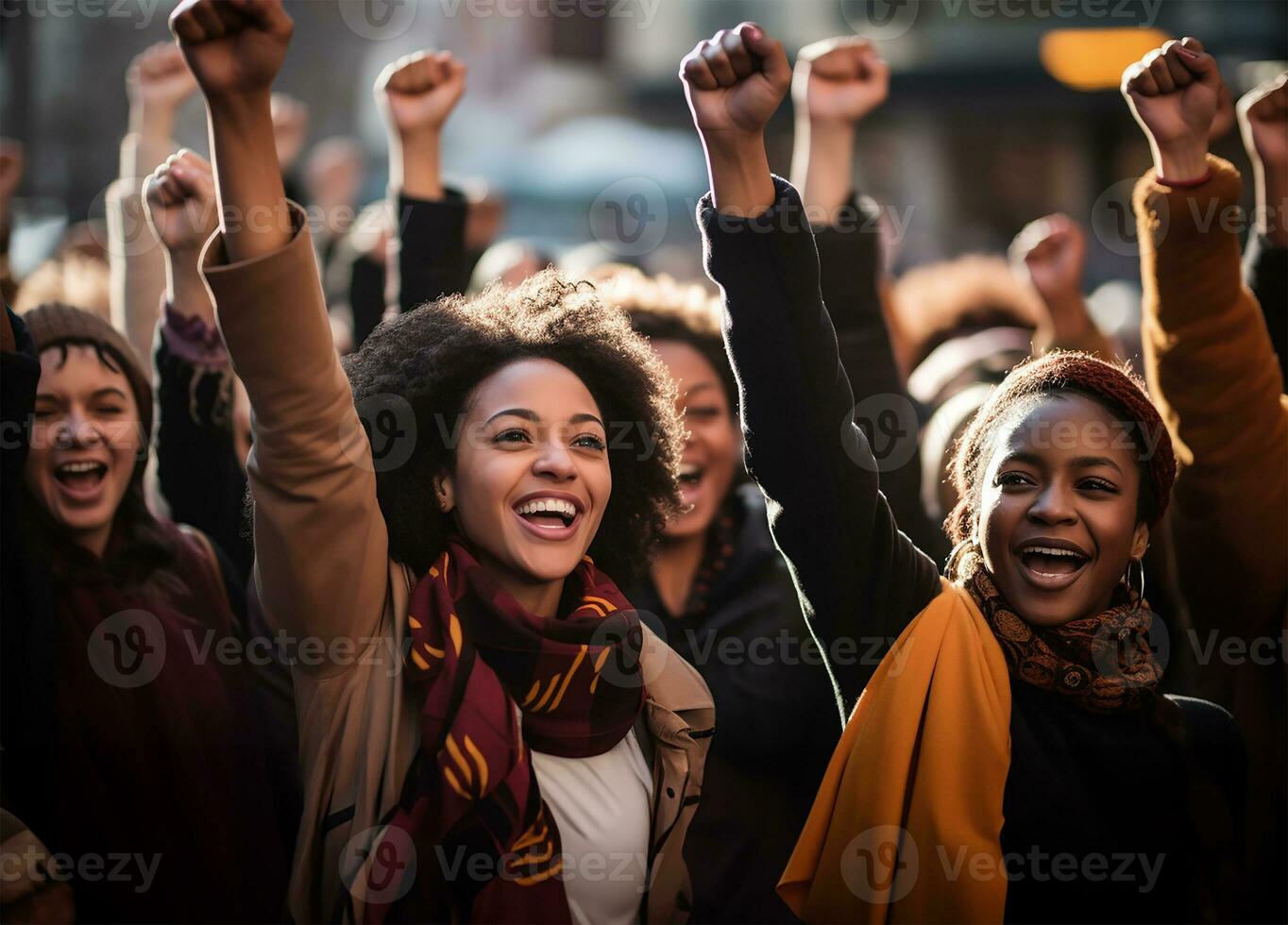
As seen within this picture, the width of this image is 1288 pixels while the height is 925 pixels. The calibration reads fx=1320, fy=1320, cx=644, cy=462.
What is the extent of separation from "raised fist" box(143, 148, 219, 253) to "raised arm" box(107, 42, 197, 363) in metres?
0.41

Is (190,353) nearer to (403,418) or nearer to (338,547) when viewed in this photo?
(403,418)

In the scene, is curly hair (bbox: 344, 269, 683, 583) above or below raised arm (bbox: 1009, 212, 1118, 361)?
below

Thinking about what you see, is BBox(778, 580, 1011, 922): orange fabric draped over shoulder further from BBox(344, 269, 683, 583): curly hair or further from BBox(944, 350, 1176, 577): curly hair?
BBox(344, 269, 683, 583): curly hair

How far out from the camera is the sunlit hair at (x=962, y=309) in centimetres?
474

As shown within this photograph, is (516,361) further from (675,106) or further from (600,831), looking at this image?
(675,106)

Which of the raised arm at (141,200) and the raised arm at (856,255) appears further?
the raised arm at (141,200)

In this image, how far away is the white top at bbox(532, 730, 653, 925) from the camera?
80.5 inches

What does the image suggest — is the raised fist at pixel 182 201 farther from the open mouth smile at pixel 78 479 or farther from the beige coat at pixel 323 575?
the beige coat at pixel 323 575

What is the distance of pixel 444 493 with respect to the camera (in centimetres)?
216

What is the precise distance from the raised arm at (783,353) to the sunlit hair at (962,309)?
267 centimetres

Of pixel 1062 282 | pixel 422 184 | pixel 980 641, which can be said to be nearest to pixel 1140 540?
pixel 980 641

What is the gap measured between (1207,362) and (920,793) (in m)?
0.99

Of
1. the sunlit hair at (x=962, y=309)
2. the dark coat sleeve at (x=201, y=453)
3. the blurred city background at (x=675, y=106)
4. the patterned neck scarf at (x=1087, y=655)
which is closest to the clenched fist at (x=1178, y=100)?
the patterned neck scarf at (x=1087, y=655)

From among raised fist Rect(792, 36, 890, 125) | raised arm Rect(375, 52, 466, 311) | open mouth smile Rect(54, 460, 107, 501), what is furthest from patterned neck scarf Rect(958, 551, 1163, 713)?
open mouth smile Rect(54, 460, 107, 501)
